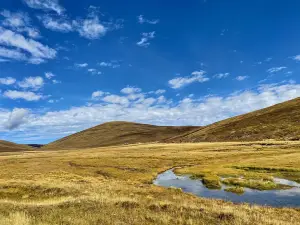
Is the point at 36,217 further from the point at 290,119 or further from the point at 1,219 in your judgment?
the point at 290,119

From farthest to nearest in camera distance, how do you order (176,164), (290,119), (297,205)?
(290,119) < (176,164) < (297,205)

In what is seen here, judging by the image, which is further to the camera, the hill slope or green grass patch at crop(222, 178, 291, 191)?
the hill slope

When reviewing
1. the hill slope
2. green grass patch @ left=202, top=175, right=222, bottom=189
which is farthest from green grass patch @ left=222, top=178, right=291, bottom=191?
the hill slope

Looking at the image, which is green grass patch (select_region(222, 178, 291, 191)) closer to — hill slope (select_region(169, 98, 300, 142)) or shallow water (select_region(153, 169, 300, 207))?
shallow water (select_region(153, 169, 300, 207))

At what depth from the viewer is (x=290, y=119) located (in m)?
160

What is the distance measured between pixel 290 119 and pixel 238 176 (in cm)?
12837

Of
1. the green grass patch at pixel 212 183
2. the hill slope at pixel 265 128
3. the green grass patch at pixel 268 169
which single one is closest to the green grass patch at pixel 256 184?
the green grass patch at pixel 212 183

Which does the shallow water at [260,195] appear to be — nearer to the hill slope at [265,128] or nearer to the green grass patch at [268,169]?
the green grass patch at [268,169]

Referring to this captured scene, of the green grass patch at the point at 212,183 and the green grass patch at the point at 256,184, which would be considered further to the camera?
the green grass patch at the point at 212,183

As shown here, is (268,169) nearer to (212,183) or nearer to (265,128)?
(212,183)

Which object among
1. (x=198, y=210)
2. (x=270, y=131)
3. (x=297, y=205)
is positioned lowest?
(x=297, y=205)

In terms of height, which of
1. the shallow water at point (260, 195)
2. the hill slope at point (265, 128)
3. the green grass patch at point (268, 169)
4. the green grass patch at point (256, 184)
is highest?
the hill slope at point (265, 128)

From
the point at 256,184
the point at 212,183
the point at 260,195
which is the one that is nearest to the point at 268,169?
the point at 256,184

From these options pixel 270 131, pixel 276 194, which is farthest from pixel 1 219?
pixel 270 131
